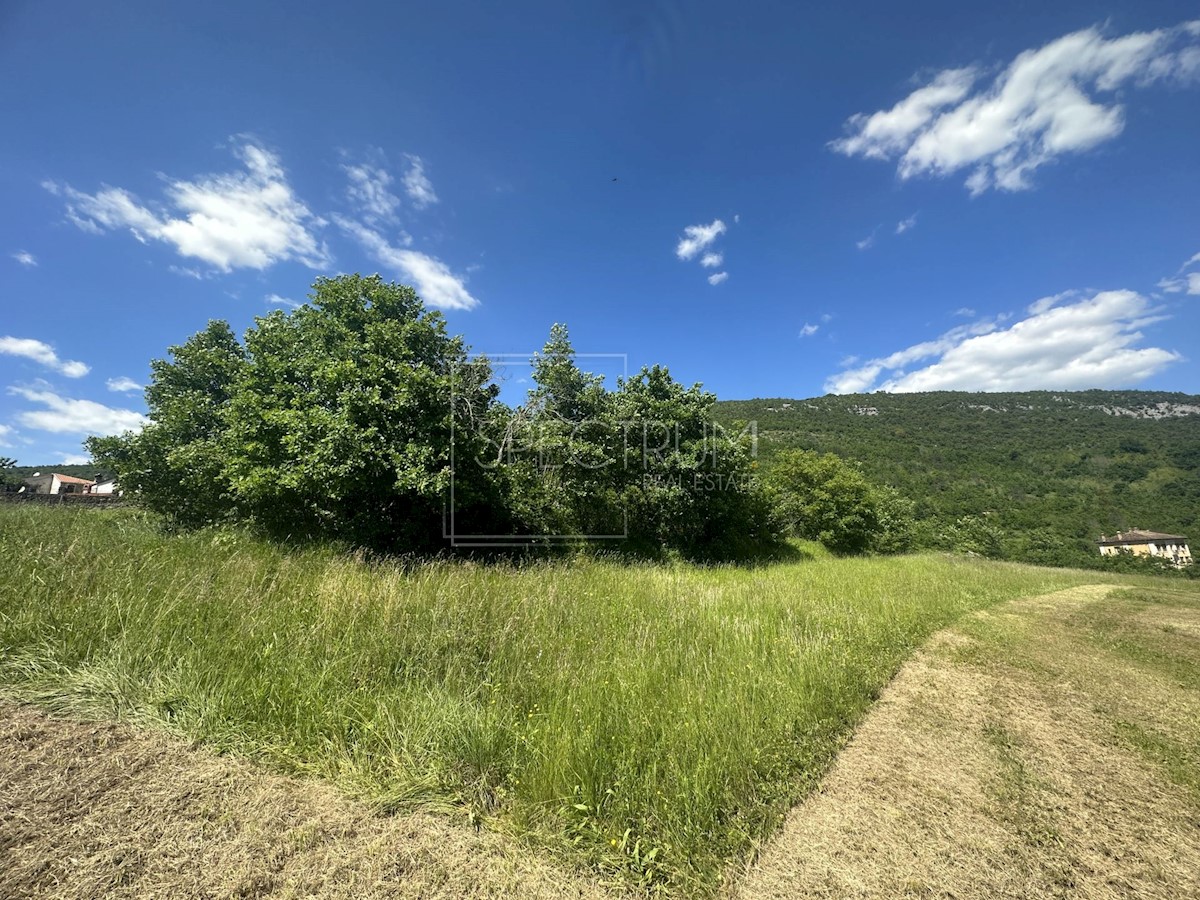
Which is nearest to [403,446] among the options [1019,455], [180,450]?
[180,450]

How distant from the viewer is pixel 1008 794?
2971 millimetres

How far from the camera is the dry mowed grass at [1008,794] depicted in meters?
2.31

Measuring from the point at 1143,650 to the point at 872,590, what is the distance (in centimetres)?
385

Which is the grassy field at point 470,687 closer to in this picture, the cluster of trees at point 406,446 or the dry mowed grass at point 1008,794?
the dry mowed grass at point 1008,794

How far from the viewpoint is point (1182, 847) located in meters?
2.59

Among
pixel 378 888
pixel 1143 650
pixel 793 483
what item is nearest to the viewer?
pixel 378 888

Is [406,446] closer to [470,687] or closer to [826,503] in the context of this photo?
[470,687]

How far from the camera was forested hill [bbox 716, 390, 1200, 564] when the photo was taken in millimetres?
46281

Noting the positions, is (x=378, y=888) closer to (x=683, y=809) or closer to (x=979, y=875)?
(x=683, y=809)

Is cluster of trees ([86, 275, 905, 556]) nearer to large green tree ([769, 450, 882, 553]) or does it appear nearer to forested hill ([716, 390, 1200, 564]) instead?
large green tree ([769, 450, 882, 553])

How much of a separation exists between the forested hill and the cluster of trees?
91.2 ft

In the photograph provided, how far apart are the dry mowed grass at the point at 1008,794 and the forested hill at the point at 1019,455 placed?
1540 inches

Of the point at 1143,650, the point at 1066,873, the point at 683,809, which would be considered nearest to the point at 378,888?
the point at 683,809

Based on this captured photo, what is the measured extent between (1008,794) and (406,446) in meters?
10.6
